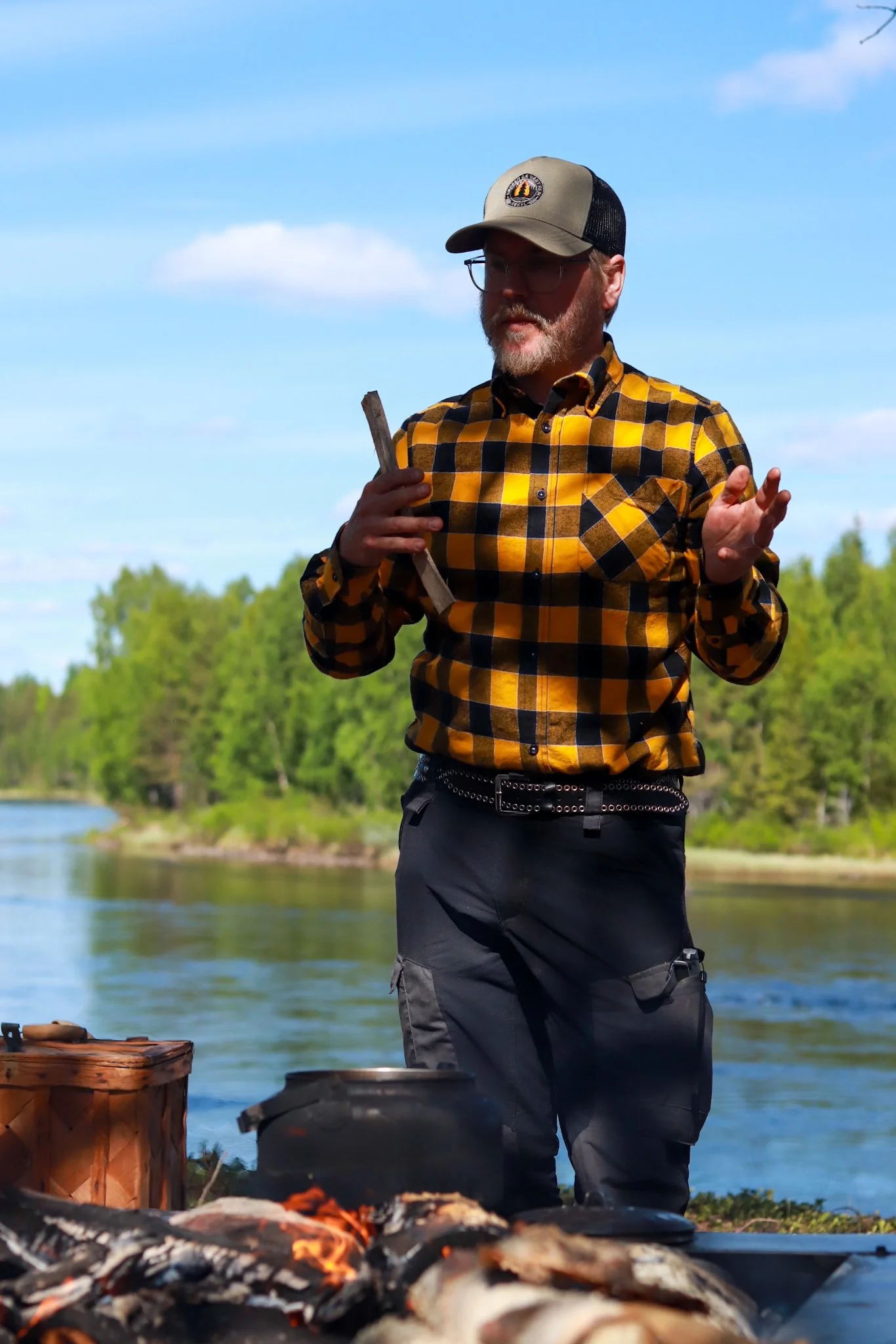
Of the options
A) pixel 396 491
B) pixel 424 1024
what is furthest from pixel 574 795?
pixel 396 491

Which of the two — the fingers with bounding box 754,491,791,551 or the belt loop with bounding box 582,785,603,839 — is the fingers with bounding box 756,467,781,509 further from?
the belt loop with bounding box 582,785,603,839

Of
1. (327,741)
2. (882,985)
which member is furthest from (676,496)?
(327,741)

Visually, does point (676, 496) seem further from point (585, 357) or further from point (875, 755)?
point (875, 755)

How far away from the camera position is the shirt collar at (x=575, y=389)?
2779 mm

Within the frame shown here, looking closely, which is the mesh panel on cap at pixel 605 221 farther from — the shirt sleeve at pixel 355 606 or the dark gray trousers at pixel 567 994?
the dark gray trousers at pixel 567 994

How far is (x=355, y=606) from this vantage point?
278 centimetres

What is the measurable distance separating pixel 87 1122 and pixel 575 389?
1496 millimetres

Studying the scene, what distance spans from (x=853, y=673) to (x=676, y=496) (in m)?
48.4

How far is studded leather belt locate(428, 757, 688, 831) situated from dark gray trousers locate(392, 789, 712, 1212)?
2 centimetres

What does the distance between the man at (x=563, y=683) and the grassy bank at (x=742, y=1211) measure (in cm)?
209

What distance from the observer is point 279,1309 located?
1.86 meters

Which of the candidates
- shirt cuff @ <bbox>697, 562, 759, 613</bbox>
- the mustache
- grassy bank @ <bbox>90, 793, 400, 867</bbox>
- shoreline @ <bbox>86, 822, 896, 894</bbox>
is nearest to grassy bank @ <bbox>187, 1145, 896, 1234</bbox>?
shirt cuff @ <bbox>697, 562, 759, 613</bbox>

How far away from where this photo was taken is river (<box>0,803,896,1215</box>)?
10383mm

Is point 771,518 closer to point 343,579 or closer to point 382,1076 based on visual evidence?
point 343,579
